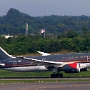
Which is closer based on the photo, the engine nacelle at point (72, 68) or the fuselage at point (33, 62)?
the engine nacelle at point (72, 68)

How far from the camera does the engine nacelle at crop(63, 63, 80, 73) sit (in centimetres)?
6431

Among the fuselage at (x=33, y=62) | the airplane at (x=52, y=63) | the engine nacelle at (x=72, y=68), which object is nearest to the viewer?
the engine nacelle at (x=72, y=68)

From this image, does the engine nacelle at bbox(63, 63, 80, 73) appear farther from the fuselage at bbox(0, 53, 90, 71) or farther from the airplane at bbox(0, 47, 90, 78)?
the fuselage at bbox(0, 53, 90, 71)

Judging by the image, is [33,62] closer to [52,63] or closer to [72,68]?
[52,63]

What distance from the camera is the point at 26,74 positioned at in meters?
71.2

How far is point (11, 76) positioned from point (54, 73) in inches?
261

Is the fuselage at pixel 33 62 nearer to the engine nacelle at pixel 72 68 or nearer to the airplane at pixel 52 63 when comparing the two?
the airplane at pixel 52 63

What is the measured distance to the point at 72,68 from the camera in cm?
6444

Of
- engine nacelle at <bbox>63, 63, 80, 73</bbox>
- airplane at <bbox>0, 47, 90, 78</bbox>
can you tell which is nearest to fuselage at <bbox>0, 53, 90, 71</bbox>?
airplane at <bbox>0, 47, 90, 78</bbox>

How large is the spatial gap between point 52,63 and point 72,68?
7.90ft

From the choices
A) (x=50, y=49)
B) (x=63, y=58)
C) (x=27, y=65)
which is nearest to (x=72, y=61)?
(x=63, y=58)

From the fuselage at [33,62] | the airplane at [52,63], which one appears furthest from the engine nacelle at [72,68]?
the fuselage at [33,62]

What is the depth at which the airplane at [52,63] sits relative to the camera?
212 ft

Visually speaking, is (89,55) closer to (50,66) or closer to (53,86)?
(50,66)
